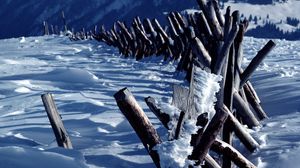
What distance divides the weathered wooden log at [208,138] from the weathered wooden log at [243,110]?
1.69m

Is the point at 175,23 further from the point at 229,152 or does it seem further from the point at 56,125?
the point at 229,152

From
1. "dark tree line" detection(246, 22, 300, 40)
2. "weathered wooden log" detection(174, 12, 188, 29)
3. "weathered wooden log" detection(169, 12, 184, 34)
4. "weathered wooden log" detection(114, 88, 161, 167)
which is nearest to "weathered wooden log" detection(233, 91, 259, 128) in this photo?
"weathered wooden log" detection(114, 88, 161, 167)

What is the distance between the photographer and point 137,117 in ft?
7.07

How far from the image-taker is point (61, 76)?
8734 millimetres

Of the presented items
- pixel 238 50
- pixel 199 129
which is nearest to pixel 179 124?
pixel 199 129

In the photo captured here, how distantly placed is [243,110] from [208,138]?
1803 millimetres

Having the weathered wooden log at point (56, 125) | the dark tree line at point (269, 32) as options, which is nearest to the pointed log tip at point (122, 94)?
the weathered wooden log at point (56, 125)

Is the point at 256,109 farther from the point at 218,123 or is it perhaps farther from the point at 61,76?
the point at 61,76

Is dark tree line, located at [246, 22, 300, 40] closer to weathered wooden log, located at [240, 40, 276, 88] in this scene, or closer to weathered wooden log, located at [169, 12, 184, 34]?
weathered wooden log, located at [169, 12, 184, 34]

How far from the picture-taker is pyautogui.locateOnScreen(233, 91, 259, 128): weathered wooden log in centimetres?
387

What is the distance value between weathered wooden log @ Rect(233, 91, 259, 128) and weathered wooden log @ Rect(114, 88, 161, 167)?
177 centimetres

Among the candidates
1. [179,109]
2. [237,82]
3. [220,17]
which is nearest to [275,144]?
[237,82]

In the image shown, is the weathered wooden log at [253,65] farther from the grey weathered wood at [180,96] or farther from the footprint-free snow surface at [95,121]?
the grey weathered wood at [180,96]

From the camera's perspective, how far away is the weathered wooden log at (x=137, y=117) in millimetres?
2079
